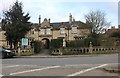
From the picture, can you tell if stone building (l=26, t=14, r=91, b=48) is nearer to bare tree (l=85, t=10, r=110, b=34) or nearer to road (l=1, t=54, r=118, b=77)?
bare tree (l=85, t=10, r=110, b=34)

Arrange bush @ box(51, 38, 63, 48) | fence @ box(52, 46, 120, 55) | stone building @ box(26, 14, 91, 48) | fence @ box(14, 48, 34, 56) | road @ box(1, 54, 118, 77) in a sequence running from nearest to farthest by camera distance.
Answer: road @ box(1, 54, 118, 77) < fence @ box(14, 48, 34, 56) < fence @ box(52, 46, 120, 55) < bush @ box(51, 38, 63, 48) < stone building @ box(26, 14, 91, 48)

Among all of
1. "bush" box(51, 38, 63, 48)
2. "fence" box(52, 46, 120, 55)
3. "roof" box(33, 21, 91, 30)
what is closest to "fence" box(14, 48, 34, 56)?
"fence" box(52, 46, 120, 55)

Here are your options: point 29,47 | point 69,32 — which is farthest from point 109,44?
point 69,32

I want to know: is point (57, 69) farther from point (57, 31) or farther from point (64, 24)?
point (64, 24)

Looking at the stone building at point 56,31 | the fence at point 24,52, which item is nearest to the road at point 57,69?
the fence at point 24,52

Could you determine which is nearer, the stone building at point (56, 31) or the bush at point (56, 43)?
the bush at point (56, 43)

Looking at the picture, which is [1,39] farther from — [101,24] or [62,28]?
[101,24]

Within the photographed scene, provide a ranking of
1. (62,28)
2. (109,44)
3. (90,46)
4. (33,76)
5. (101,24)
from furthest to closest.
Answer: (62,28), (101,24), (109,44), (90,46), (33,76)

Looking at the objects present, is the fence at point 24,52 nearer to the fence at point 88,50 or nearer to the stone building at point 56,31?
the fence at point 88,50

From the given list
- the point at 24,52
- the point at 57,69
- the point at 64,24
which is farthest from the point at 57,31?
the point at 57,69

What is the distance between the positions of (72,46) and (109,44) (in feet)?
22.4

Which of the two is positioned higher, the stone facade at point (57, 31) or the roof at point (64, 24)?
the roof at point (64, 24)

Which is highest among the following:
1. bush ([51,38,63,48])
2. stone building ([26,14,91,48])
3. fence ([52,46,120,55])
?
stone building ([26,14,91,48])

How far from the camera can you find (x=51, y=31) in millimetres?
79312
